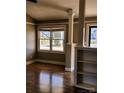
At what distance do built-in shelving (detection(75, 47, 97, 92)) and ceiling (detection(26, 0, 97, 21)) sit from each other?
1.98 m

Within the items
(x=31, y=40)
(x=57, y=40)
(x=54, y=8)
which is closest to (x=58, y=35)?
(x=57, y=40)

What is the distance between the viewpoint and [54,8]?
251 inches

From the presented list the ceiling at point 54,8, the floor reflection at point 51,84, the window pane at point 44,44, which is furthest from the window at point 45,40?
the floor reflection at point 51,84

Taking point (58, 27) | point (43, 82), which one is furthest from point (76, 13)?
point (43, 82)

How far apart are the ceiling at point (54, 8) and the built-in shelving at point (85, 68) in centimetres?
198

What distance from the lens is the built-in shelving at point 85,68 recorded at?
Answer: 4215 millimetres

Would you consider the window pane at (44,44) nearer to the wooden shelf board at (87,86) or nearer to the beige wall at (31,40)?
the beige wall at (31,40)

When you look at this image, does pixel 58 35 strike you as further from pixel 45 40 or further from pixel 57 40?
pixel 45 40

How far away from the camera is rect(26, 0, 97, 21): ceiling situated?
5619 millimetres

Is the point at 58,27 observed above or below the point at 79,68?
above
